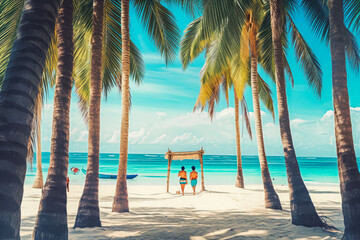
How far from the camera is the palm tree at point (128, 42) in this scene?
8.62 metres

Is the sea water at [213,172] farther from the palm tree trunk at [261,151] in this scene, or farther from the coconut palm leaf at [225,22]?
the palm tree trunk at [261,151]

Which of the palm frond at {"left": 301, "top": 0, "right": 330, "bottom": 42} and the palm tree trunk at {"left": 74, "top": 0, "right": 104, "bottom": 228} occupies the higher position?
the palm frond at {"left": 301, "top": 0, "right": 330, "bottom": 42}

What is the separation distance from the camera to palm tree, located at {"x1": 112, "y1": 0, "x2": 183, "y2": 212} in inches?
339

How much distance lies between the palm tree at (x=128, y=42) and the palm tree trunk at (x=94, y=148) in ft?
5.64

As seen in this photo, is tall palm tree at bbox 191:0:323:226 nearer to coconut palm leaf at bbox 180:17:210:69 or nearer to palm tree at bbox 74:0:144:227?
palm tree at bbox 74:0:144:227

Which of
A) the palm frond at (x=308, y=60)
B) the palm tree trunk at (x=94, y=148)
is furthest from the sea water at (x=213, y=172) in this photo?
the palm frond at (x=308, y=60)

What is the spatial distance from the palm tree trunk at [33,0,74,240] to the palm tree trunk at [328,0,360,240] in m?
4.77

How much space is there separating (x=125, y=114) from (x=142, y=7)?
3.96 meters

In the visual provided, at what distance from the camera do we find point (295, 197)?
6.64 metres

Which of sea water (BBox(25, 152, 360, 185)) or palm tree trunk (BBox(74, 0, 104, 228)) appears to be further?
sea water (BBox(25, 152, 360, 185))

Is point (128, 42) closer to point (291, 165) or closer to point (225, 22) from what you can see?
point (225, 22)

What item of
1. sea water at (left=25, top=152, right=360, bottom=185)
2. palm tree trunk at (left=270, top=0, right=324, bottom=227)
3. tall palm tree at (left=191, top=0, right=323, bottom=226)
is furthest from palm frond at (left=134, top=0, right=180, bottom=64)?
sea water at (left=25, top=152, right=360, bottom=185)

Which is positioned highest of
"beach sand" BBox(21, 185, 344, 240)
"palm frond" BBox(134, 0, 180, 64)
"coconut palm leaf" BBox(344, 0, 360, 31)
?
"palm frond" BBox(134, 0, 180, 64)

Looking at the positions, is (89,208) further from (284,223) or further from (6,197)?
(284,223)
